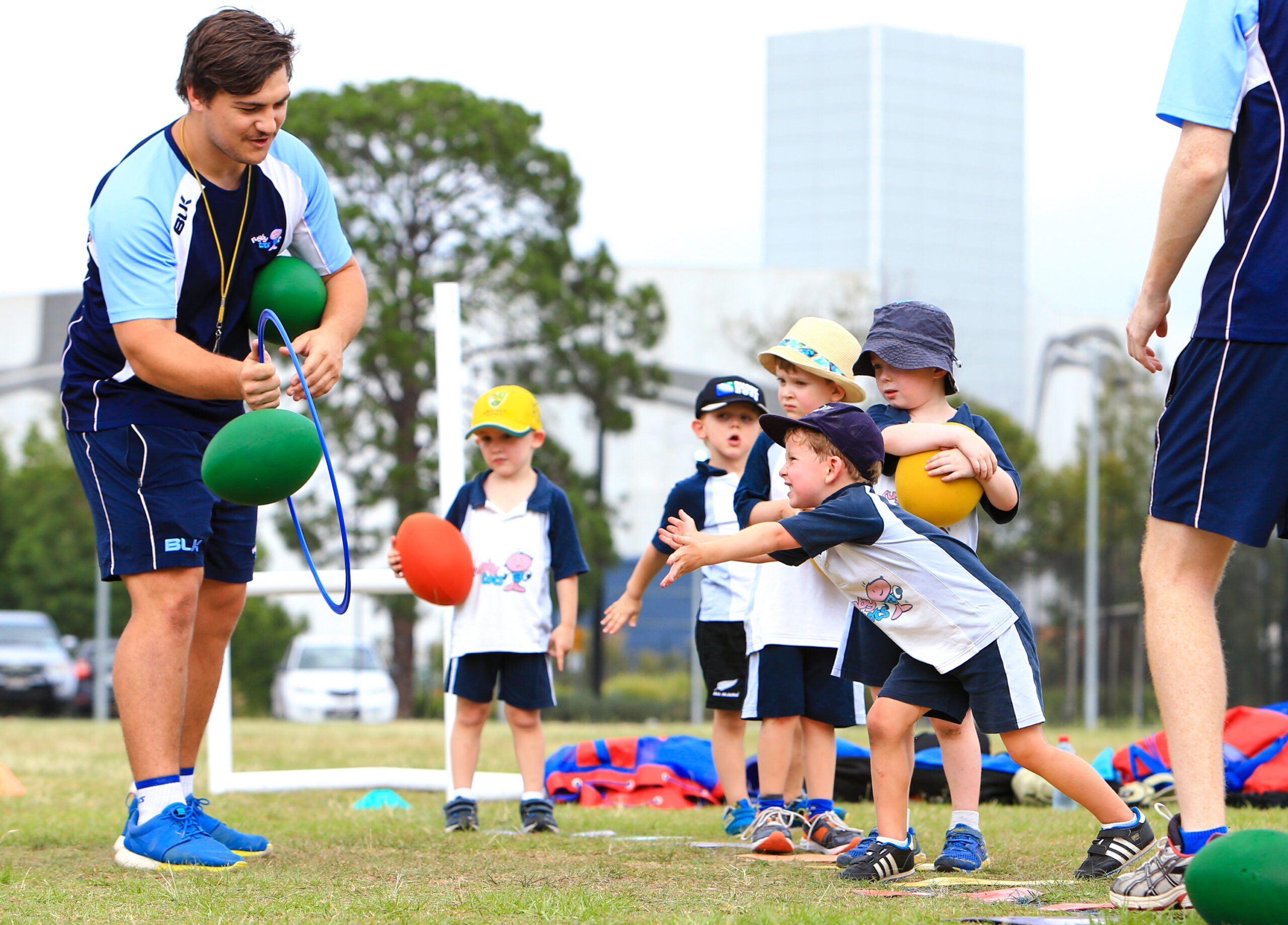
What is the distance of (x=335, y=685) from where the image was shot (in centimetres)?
2266

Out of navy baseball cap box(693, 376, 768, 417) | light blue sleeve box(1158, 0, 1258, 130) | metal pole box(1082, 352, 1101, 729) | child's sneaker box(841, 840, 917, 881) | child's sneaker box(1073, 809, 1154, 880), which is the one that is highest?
light blue sleeve box(1158, 0, 1258, 130)

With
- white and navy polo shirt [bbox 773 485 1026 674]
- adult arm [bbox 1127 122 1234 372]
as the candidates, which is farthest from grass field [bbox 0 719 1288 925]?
adult arm [bbox 1127 122 1234 372]

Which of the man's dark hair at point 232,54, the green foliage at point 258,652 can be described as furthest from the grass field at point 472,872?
the green foliage at point 258,652

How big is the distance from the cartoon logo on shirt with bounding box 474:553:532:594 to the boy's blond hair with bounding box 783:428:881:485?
203 cm

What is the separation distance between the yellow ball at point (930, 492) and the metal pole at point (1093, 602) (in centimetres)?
2019

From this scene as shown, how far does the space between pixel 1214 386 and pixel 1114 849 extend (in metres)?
1.32

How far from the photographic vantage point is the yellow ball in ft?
12.9

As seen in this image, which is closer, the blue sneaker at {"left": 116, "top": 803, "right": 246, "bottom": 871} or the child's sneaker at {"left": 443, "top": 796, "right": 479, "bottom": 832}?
the blue sneaker at {"left": 116, "top": 803, "right": 246, "bottom": 871}

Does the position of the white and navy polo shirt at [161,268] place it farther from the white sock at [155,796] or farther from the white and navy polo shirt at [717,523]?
the white and navy polo shirt at [717,523]

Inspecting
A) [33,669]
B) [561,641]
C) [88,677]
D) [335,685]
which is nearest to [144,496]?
[561,641]

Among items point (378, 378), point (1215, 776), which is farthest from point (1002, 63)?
point (1215, 776)

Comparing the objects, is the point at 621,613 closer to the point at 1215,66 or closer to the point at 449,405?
the point at 449,405

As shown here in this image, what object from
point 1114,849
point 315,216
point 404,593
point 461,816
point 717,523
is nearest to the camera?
point 1114,849

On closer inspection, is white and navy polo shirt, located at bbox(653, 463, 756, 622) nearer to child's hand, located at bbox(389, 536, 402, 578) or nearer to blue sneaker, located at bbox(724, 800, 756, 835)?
blue sneaker, located at bbox(724, 800, 756, 835)
